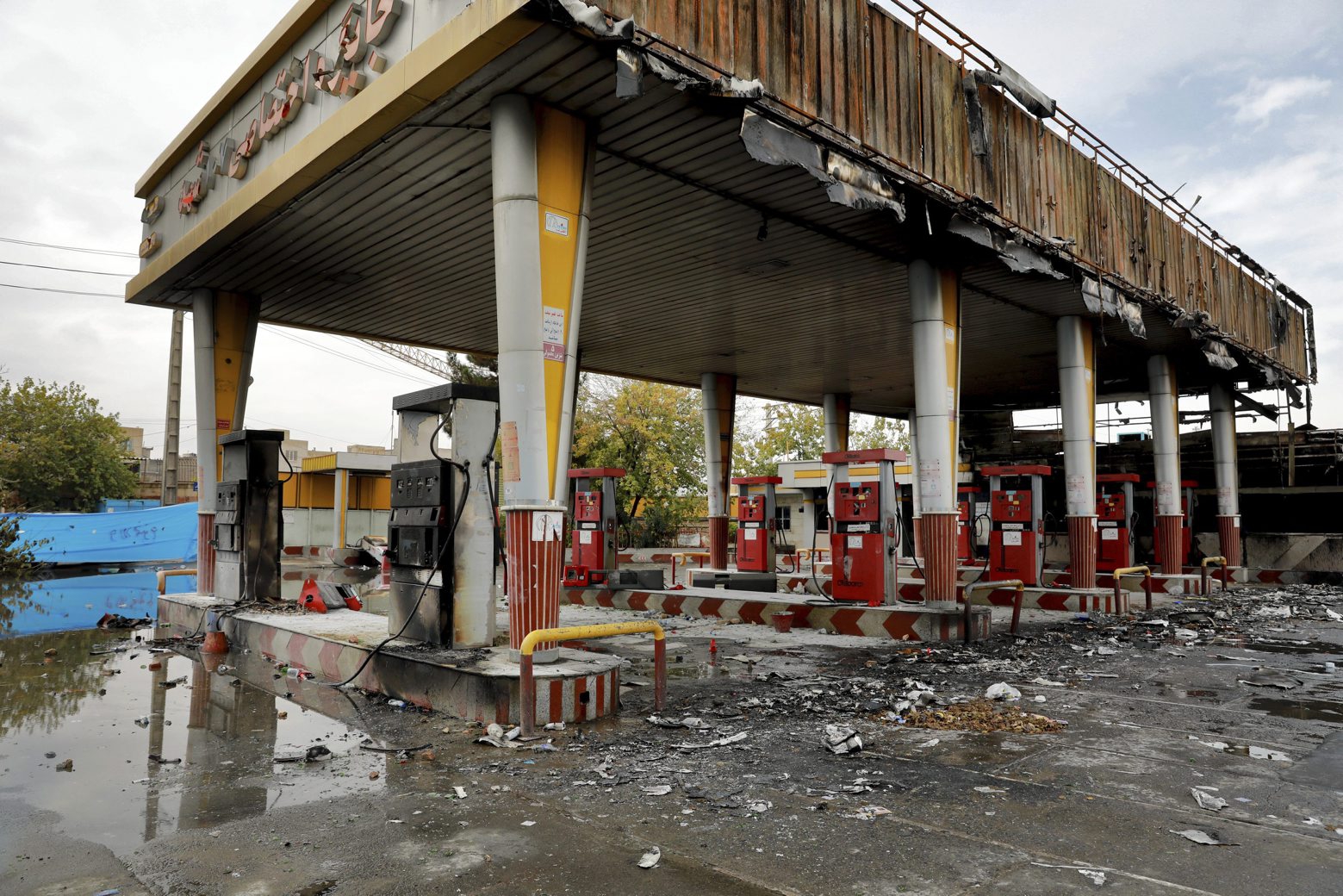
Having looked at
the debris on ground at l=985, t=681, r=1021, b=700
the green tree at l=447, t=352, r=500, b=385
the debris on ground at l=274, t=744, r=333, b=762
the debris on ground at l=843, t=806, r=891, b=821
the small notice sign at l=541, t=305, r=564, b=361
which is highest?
the green tree at l=447, t=352, r=500, b=385

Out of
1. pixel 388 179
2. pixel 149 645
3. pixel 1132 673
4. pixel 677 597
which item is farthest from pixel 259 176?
pixel 1132 673

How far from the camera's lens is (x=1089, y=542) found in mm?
17391

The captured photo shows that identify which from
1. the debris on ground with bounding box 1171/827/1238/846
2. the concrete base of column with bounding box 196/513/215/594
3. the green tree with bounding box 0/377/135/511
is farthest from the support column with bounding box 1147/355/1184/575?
the green tree with bounding box 0/377/135/511

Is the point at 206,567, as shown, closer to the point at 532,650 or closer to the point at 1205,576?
the point at 532,650

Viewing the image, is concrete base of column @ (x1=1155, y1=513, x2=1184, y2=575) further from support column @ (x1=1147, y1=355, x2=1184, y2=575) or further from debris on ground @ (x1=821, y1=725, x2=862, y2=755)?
debris on ground @ (x1=821, y1=725, x2=862, y2=755)

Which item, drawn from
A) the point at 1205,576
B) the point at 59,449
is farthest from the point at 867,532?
the point at 59,449

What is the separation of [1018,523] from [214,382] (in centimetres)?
1570

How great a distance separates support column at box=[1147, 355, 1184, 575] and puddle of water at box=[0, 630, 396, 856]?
20.3 meters

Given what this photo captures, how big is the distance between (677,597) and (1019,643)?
6356 millimetres

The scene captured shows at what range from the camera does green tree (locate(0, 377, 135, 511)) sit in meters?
44.3

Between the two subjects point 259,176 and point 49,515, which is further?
point 49,515

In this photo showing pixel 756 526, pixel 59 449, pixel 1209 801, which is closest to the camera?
pixel 1209 801

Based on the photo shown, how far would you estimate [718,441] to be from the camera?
24.8 meters

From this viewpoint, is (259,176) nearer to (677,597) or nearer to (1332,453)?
(677,597)
